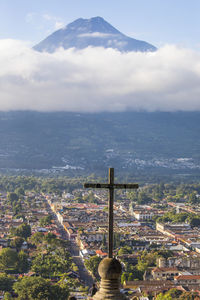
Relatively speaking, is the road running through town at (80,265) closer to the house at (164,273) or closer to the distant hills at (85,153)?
the house at (164,273)

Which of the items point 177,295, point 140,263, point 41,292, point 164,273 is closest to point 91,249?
point 140,263

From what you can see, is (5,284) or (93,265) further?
(93,265)

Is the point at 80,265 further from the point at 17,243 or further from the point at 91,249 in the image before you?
the point at 17,243

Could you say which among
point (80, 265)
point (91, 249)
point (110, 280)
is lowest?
point (91, 249)

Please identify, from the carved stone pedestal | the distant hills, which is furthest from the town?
the distant hills

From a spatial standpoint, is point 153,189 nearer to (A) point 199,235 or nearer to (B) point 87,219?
(B) point 87,219

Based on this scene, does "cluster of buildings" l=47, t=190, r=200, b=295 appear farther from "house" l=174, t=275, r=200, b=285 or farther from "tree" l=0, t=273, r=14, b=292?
"tree" l=0, t=273, r=14, b=292

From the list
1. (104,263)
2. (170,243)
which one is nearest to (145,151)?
(170,243)

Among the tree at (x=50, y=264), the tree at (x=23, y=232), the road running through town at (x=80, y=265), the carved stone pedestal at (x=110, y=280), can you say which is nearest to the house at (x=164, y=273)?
the road running through town at (x=80, y=265)
